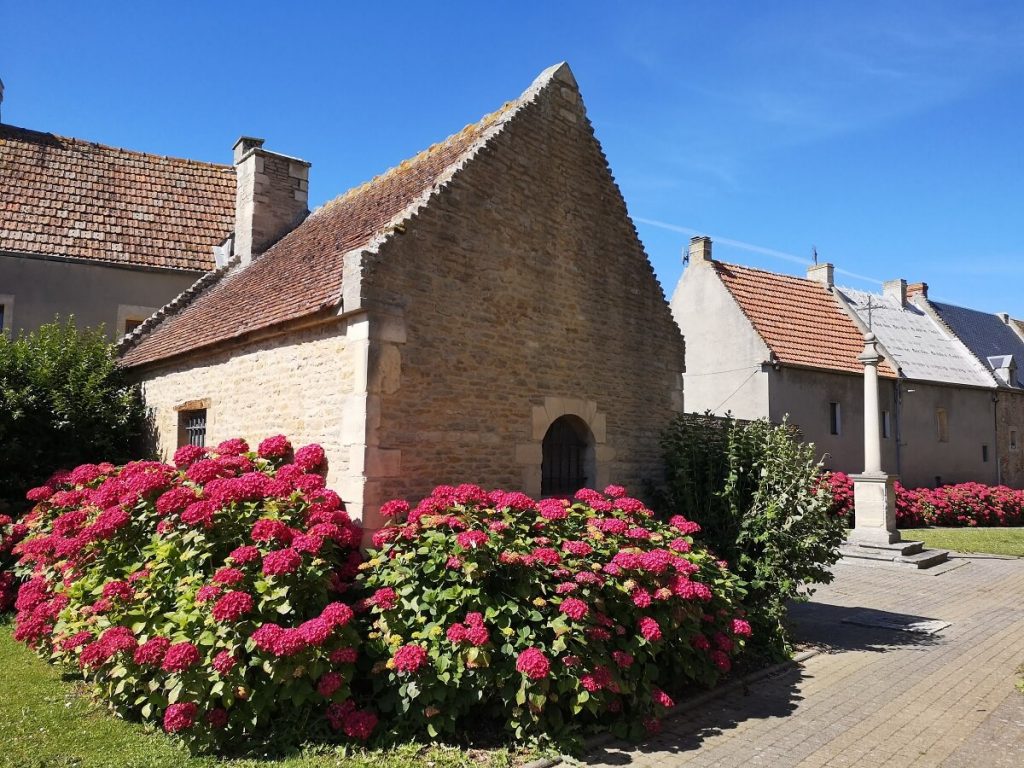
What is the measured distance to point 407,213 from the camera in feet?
26.6

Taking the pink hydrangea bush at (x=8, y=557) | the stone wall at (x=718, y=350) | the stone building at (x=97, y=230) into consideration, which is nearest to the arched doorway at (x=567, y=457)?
the pink hydrangea bush at (x=8, y=557)

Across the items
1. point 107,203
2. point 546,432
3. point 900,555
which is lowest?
point 900,555

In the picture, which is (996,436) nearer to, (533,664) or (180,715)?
(533,664)

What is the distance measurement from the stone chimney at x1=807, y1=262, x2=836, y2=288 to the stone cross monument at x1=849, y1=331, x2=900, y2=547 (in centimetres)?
1059

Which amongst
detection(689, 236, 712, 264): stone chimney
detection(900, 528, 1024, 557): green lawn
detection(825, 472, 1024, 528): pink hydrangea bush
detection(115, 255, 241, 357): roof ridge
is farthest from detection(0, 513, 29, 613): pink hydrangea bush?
detection(825, 472, 1024, 528): pink hydrangea bush

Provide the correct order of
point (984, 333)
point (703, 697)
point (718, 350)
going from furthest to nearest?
point (984, 333), point (718, 350), point (703, 697)

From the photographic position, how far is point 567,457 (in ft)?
32.3

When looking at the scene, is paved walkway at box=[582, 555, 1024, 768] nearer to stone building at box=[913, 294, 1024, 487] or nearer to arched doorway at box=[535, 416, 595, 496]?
arched doorway at box=[535, 416, 595, 496]

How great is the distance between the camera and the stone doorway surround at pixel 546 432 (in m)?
8.95

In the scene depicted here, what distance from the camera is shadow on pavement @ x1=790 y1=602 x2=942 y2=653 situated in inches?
343

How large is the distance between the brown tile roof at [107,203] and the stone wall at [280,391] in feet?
16.6

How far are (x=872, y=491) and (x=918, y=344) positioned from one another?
13741 millimetres

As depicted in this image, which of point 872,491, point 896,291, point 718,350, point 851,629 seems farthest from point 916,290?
point 851,629

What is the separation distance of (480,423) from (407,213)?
2.55 meters
